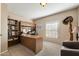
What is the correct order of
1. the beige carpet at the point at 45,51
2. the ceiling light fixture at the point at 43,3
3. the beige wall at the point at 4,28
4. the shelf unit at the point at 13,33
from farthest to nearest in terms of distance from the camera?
the beige wall at the point at 4,28, the shelf unit at the point at 13,33, the beige carpet at the point at 45,51, the ceiling light fixture at the point at 43,3

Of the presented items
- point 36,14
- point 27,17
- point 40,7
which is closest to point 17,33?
point 27,17

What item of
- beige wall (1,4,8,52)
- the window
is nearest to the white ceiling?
the window

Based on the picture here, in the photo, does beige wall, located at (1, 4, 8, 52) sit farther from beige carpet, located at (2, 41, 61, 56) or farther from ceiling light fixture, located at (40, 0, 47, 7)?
ceiling light fixture, located at (40, 0, 47, 7)

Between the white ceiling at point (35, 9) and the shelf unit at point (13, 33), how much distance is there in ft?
1.20

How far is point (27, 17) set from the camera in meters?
3.42

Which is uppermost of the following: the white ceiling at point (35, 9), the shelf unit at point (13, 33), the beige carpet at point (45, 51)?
the white ceiling at point (35, 9)

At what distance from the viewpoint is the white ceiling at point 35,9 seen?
Answer: 307cm

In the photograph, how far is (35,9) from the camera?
3.30 metres

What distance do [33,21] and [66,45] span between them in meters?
1.16

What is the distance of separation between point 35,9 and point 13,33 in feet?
3.48

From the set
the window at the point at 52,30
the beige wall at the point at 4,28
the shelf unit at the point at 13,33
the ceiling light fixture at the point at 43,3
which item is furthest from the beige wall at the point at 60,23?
the beige wall at the point at 4,28

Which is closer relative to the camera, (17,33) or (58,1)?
(58,1)

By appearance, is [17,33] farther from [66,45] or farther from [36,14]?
[66,45]

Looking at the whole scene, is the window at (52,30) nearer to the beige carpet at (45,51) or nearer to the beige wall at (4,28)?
the beige carpet at (45,51)
